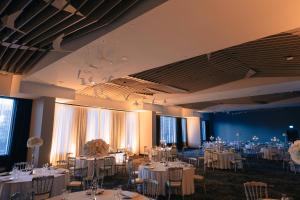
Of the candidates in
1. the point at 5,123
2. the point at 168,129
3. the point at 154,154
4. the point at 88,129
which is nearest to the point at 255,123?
the point at 168,129

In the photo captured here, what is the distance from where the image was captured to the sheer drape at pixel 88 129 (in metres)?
9.66

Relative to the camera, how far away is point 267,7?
301 cm

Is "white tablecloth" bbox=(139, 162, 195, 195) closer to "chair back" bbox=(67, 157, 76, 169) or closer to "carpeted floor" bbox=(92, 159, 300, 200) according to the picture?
"carpeted floor" bbox=(92, 159, 300, 200)

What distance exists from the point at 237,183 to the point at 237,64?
4.24 meters

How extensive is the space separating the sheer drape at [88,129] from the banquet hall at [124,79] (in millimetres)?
53

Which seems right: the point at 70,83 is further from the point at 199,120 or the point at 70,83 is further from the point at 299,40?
the point at 199,120

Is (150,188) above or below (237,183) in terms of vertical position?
above

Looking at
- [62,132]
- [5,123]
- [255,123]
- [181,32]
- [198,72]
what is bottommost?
[62,132]

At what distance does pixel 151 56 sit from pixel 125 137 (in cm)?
896

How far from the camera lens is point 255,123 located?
18969 mm

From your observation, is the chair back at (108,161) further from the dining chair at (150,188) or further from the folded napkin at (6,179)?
the folded napkin at (6,179)

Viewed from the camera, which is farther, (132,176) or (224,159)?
(224,159)

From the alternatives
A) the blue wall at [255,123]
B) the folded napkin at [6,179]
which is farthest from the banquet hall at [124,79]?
the blue wall at [255,123]

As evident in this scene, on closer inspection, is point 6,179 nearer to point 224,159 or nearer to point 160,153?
point 160,153
